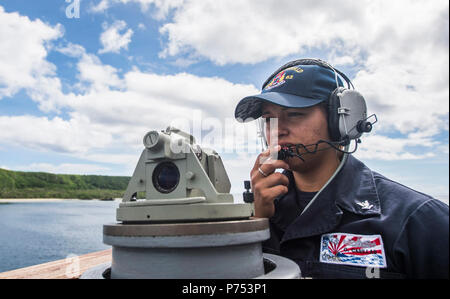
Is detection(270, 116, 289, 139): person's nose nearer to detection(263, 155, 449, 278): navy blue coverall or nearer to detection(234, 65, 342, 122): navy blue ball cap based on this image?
detection(234, 65, 342, 122): navy blue ball cap

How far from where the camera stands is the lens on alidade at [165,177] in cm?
148

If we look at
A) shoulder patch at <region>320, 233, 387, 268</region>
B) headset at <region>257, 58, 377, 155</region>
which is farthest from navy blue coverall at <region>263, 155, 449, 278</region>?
headset at <region>257, 58, 377, 155</region>

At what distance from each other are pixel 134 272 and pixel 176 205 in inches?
12.7

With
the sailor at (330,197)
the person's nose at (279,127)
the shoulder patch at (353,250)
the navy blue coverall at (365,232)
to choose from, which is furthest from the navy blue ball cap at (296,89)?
the shoulder patch at (353,250)

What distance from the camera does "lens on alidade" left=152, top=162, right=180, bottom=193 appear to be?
1.48 meters

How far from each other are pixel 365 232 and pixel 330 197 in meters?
0.31

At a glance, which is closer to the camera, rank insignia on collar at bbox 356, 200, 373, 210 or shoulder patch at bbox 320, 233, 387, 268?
shoulder patch at bbox 320, 233, 387, 268

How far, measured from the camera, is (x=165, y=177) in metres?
1.51

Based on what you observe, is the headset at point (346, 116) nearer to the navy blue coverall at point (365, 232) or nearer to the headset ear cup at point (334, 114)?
the headset ear cup at point (334, 114)

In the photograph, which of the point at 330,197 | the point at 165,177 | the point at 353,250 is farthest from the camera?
the point at 330,197

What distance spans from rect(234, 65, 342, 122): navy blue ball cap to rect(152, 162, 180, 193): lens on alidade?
0.73 metres

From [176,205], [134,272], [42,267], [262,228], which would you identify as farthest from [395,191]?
[42,267]

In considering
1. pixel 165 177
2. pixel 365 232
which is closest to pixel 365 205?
pixel 365 232

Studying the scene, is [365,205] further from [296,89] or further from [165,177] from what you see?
[165,177]
